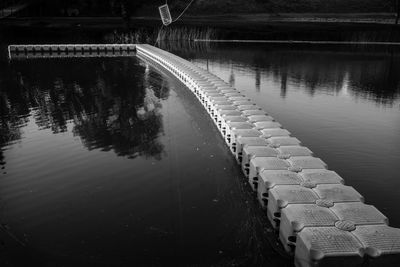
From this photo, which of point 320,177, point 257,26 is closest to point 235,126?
point 320,177

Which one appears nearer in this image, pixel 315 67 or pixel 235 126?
pixel 235 126

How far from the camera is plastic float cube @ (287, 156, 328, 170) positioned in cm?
1069

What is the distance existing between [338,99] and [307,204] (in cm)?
1672

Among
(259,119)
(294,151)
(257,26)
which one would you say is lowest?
(294,151)

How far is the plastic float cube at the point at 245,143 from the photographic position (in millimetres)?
12460

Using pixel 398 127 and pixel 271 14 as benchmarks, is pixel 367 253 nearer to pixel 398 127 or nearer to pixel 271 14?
pixel 398 127

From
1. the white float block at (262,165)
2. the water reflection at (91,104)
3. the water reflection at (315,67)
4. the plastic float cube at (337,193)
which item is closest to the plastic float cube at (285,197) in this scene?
the plastic float cube at (337,193)

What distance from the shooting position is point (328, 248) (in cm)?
723

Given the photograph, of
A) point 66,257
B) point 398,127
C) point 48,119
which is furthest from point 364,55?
point 66,257

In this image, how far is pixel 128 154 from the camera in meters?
14.6

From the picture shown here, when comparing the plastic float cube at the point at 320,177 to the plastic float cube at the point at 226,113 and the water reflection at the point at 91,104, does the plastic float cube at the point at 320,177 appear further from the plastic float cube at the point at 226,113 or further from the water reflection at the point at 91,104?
the plastic float cube at the point at 226,113

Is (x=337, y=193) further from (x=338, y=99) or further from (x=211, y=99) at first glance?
(x=338, y=99)

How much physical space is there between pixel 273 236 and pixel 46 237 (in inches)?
199

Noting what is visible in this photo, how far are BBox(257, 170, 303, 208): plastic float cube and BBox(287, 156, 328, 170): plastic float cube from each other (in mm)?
603
